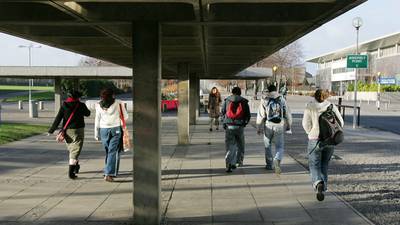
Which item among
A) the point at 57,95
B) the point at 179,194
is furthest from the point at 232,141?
the point at 57,95

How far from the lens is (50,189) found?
29.6 feet

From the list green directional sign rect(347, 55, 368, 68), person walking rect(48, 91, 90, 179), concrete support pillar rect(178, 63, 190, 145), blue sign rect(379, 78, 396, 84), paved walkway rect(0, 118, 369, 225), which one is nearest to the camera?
paved walkway rect(0, 118, 369, 225)

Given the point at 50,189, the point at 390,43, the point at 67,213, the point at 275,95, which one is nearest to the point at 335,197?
the point at 275,95

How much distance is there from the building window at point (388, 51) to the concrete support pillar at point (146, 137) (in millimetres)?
102724

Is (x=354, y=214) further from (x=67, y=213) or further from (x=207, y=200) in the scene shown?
(x=67, y=213)

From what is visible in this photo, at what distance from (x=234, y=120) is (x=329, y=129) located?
9.70ft

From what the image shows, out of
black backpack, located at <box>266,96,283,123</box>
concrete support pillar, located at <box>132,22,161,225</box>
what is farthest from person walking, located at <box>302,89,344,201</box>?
concrete support pillar, located at <box>132,22,161,225</box>

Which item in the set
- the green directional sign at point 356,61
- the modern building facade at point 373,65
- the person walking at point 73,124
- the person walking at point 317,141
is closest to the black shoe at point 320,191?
the person walking at point 317,141

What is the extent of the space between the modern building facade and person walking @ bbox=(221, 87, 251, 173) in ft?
253

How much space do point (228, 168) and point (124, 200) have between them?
10.8ft

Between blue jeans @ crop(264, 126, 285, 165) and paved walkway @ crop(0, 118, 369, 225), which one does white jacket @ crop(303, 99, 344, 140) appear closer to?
paved walkway @ crop(0, 118, 369, 225)

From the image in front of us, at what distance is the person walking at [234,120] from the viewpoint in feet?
35.2

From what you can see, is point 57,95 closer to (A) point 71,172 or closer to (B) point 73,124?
(A) point 71,172

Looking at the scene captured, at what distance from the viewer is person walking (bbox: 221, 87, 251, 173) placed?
35.2 feet
